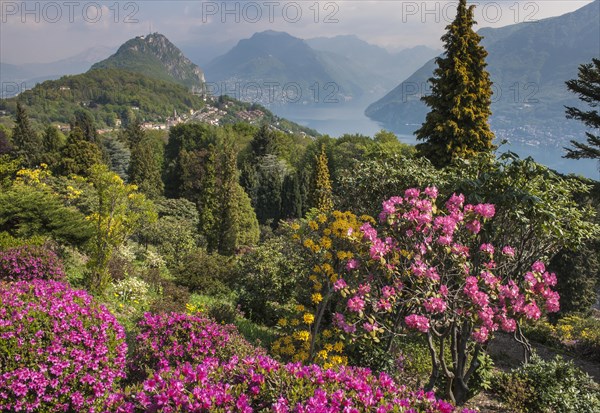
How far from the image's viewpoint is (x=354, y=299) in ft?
16.4

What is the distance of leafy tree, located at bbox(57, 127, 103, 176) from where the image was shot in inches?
1093

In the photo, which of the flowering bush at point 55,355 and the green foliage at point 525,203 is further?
the green foliage at point 525,203

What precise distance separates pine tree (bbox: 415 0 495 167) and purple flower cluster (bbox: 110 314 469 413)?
447 inches

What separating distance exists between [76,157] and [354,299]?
1149 inches

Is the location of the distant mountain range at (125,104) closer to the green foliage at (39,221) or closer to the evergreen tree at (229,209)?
the evergreen tree at (229,209)

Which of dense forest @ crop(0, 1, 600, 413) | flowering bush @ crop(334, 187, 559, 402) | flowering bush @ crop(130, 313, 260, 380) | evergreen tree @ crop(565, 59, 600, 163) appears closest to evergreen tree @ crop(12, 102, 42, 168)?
dense forest @ crop(0, 1, 600, 413)

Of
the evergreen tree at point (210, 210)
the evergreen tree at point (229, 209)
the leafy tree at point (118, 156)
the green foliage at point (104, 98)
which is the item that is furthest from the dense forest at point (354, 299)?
the green foliage at point (104, 98)

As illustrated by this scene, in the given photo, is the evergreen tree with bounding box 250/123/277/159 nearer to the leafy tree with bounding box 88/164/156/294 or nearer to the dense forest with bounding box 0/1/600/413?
the dense forest with bounding box 0/1/600/413

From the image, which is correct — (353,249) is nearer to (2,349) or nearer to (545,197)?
(545,197)

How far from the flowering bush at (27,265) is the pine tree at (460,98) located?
39.3 ft

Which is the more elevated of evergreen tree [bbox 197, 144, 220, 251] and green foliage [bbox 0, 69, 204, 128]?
green foliage [bbox 0, 69, 204, 128]

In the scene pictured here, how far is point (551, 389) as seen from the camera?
587cm

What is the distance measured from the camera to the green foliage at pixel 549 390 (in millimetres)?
5691

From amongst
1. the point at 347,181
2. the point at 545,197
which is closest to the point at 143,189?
the point at 347,181
